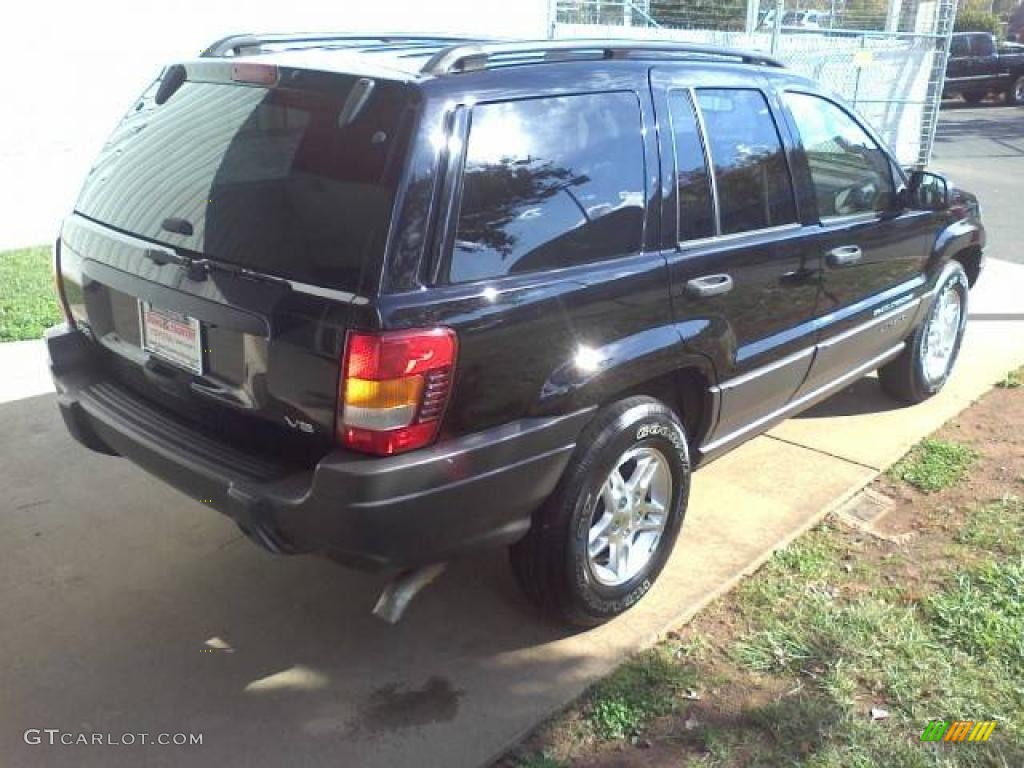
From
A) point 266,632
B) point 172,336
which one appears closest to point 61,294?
point 172,336

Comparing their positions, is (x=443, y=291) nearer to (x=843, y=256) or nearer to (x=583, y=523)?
(x=583, y=523)

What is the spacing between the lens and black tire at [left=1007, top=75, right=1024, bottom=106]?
23391mm

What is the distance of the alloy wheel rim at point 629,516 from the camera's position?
10.2 feet

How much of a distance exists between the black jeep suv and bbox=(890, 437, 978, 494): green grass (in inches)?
40.9

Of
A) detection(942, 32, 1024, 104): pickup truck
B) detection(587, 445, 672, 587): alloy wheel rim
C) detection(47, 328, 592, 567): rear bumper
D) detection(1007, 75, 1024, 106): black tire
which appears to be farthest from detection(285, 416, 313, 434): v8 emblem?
detection(1007, 75, 1024, 106): black tire

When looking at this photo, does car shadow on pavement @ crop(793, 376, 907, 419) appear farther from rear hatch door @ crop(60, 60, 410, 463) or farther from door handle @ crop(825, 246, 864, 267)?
rear hatch door @ crop(60, 60, 410, 463)

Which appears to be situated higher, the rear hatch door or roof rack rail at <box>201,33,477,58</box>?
roof rack rail at <box>201,33,477,58</box>

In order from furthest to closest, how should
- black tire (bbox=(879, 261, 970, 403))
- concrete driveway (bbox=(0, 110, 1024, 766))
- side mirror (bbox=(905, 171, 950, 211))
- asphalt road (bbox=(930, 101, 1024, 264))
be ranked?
1. asphalt road (bbox=(930, 101, 1024, 264))
2. black tire (bbox=(879, 261, 970, 403))
3. side mirror (bbox=(905, 171, 950, 211))
4. concrete driveway (bbox=(0, 110, 1024, 766))

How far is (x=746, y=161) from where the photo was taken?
3494mm

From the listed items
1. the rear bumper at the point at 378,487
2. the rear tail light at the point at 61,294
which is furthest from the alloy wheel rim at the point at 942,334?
the rear tail light at the point at 61,294

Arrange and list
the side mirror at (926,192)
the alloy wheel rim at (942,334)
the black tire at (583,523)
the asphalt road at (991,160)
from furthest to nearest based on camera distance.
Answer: the asphalt road at (991,160) → the alloy wheel rim at (942,334) → the side mirror at (926,192) → the black tire at (583,523)

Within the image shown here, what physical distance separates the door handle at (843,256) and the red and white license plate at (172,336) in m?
2.53

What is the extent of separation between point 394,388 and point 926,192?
3245mm

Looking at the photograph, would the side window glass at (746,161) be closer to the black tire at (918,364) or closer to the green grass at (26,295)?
the black tire at (918,364)
